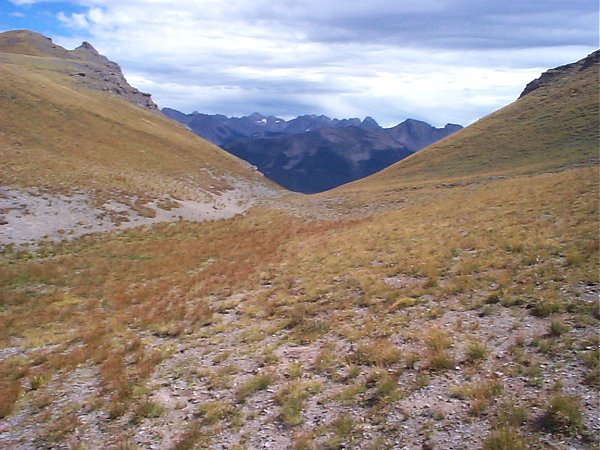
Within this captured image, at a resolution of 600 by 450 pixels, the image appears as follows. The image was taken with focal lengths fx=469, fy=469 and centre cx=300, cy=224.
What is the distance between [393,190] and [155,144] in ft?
150

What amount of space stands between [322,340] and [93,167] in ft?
156

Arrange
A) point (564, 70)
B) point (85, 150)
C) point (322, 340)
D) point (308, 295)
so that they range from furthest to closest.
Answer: point (564, 70) < point (85, 150) < point (308, 295) < point (322, 340)

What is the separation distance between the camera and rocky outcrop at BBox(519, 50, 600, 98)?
111 metres

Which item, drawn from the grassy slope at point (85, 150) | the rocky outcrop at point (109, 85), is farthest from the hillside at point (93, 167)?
the rocky outcrop at point (109, 85)

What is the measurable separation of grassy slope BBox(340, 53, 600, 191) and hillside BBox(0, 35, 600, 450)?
4375 centimetres

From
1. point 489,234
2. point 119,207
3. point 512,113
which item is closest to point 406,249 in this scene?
point 489,234

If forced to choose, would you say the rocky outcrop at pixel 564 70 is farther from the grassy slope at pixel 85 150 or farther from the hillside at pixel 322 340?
the hillside at pixel 322 340

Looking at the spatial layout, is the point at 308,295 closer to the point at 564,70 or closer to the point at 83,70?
the point at 564,70

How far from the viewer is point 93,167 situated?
53562mm

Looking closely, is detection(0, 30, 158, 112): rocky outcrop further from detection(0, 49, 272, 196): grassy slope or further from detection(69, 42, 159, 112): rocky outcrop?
detection(0, 49, 272, 196): grassy slope

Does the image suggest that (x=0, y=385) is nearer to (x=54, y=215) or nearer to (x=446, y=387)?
(x=446, y=387)

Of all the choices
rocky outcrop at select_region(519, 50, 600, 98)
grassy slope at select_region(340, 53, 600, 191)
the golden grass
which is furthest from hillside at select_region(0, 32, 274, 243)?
rocky outcrop at select_region(519, 50, 600, 98)

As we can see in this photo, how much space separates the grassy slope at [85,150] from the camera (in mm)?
45906

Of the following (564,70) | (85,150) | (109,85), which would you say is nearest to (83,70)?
(109,85)
